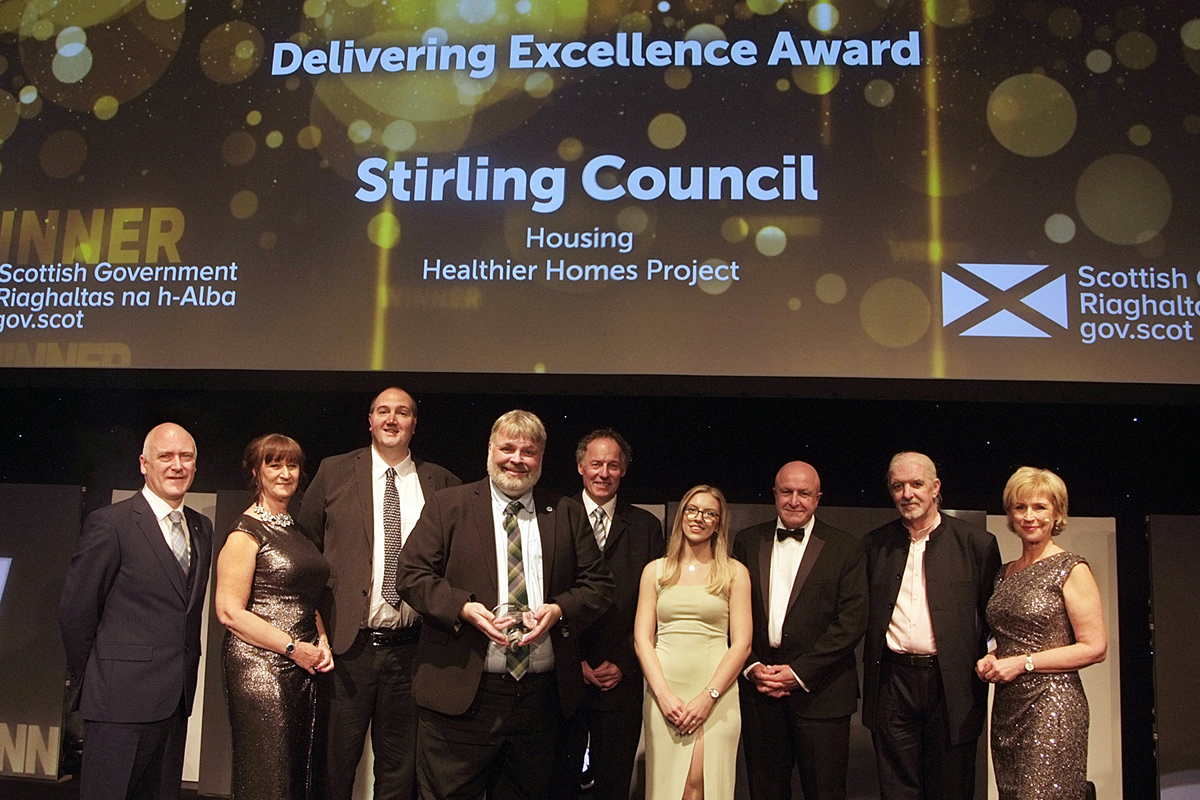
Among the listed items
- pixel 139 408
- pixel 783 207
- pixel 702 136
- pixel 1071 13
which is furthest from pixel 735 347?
pixel 139 408

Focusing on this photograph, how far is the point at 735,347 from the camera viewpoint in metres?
3.94

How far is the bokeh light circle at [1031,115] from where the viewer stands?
402cm

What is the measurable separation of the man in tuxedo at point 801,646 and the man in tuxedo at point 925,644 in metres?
0.12

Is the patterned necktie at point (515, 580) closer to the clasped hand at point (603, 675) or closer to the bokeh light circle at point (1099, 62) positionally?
the clasped hand at point (603, 675)

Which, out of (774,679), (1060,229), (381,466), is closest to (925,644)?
(774,679)

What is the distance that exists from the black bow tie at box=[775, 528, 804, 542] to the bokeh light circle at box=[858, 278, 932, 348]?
0.86 meters

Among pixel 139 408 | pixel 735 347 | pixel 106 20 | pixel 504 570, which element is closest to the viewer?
pixel 504 570

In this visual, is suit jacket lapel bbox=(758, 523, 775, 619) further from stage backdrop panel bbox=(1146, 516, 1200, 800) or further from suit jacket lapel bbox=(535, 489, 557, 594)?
stage backdrop panel bbox=(1146, 516, 1200, 800)

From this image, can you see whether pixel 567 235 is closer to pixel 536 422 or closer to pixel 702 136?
pixel 702 136

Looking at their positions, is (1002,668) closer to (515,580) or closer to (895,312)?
(895,312)

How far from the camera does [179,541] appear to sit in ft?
11.1

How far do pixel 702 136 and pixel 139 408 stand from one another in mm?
3153

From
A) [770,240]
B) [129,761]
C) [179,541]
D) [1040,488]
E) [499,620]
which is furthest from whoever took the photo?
[770,240]

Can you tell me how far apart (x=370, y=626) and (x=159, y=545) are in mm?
751
